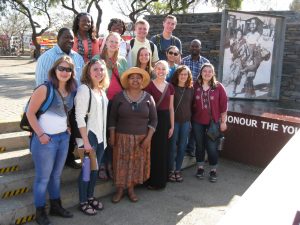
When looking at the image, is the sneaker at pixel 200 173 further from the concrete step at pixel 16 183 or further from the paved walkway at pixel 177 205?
the concrete step at pixel 16 183

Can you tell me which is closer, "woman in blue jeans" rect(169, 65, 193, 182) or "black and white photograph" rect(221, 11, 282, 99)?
"woman in blue jeans" rect(169, 65, 193, 182)

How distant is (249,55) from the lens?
797cm

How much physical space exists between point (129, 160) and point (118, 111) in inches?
24.4

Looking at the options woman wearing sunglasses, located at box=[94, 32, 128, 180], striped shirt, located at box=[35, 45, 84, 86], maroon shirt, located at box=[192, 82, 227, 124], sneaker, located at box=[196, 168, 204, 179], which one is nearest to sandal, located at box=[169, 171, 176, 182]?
sneaker, located at box=[196, 168, 204, 179]

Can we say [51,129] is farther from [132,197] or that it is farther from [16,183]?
[132,197]

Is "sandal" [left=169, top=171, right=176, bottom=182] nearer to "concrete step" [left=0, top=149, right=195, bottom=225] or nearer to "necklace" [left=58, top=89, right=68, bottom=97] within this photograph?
"concrete step" [left=0, top=149, right=195, bottom=225]

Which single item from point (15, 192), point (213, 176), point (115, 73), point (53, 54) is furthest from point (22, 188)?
point (213, 176)

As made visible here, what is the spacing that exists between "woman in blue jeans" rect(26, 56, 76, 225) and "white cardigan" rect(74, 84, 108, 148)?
0.09 meters

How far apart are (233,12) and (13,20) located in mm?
36545

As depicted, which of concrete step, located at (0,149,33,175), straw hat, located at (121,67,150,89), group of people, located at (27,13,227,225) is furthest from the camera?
concrete step, located at (0,149,33,175)

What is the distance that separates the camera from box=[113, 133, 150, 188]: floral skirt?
4316mm

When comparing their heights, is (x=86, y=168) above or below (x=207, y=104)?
below

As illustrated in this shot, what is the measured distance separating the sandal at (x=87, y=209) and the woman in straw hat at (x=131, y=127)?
42 cm

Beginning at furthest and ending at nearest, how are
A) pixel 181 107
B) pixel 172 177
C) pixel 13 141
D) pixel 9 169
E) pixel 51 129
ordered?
1. pixel 172 177
2. pixel 181 107
3. pixel 13 141
4. pixel 9 169
5. pixel 51 129
